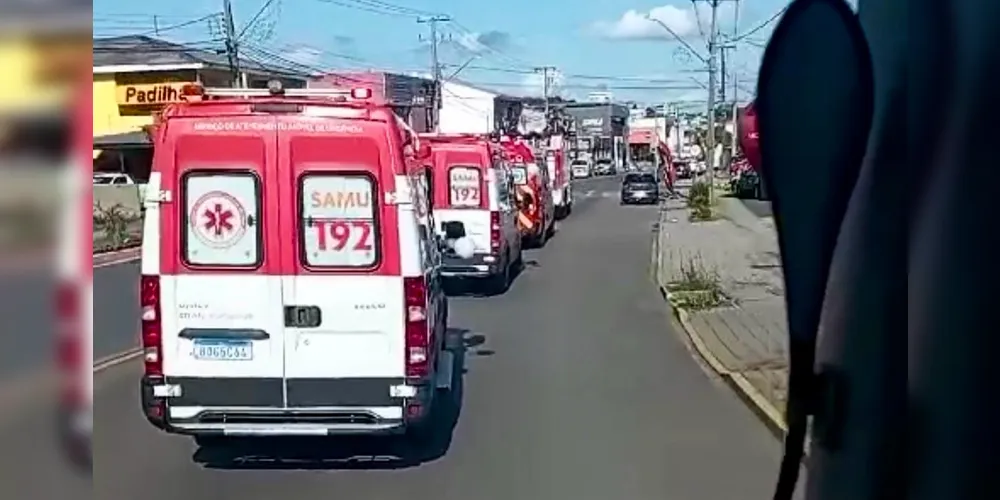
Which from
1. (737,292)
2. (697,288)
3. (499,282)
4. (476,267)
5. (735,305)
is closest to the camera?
(735,305)

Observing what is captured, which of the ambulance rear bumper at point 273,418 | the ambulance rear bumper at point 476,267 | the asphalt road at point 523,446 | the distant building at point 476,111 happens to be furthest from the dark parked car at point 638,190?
the ambulance rear bumper at point 273,418

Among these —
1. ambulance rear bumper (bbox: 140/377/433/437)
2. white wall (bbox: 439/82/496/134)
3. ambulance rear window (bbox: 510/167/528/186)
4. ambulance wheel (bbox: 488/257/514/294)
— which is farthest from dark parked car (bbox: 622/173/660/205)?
ambulance rear bumper (bbox: 140/377/433/437)

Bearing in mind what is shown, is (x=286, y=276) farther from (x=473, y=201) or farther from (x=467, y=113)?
(x=473, y=201)

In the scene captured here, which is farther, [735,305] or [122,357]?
[735,305]

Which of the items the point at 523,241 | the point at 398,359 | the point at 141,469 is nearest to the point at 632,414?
the point at 398,359

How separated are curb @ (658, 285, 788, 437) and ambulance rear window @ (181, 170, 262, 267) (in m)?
2.63

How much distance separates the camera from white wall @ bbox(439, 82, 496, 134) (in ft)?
42.3

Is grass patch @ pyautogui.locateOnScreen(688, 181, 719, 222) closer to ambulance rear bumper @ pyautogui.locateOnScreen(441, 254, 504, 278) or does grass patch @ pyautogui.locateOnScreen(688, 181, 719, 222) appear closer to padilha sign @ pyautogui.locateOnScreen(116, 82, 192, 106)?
padilha sign @ pyautogui.locateOnScreen(116, 82, 192, 106)

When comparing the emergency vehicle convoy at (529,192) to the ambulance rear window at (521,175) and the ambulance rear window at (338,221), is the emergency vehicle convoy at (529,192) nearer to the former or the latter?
the ambulance rear window at (521,175)

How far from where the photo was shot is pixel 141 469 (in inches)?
288

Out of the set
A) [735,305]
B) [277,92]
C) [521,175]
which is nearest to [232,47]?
[277,92]

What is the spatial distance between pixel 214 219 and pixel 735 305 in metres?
7.10

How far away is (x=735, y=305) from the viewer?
1349 centimetres

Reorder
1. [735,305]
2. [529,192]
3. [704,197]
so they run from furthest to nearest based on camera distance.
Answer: [529,192]
[735,305]
[704,197]
